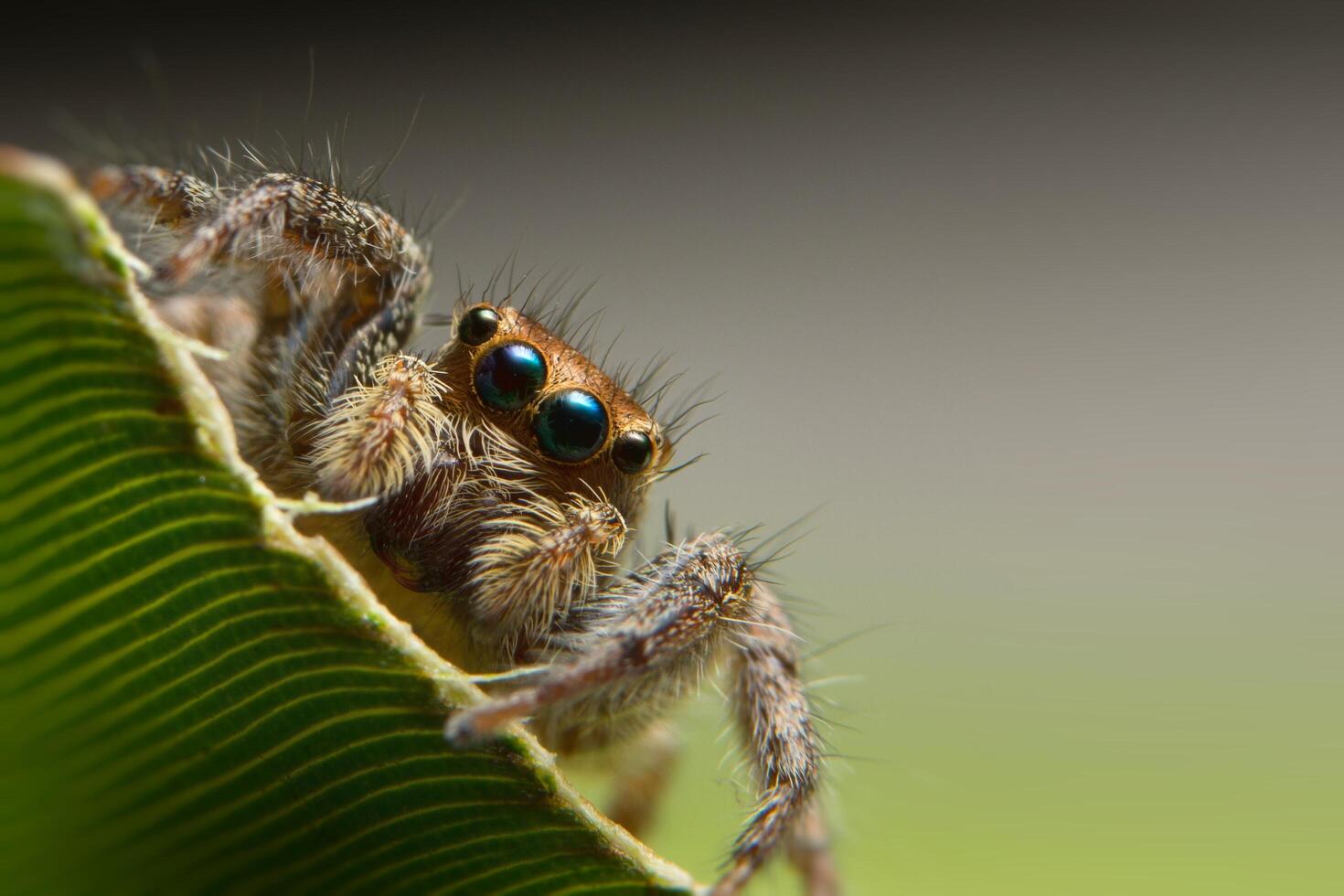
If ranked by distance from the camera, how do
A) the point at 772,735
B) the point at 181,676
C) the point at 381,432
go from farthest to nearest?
1. the point at 772,735
2. the point at 381,432
3. the point at 181,676

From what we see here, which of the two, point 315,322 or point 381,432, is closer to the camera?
point 381,432

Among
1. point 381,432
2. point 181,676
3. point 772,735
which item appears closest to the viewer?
point 181,676

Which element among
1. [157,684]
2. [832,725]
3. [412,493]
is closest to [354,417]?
[412,493]

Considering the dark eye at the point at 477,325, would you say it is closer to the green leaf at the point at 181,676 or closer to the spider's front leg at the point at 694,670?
the spider's front leg at the point at 694,670

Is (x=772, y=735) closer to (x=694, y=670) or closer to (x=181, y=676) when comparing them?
(x=694, y=670)

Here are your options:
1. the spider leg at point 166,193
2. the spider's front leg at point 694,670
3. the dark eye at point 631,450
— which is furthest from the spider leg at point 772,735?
the spider leg at point 166,193

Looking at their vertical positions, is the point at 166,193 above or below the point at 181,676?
above

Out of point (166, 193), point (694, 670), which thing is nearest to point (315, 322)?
point (166, 193)

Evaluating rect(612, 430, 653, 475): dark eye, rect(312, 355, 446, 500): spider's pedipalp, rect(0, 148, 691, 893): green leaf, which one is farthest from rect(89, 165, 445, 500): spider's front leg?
rect(0, 148, 691, 893): green leaf
